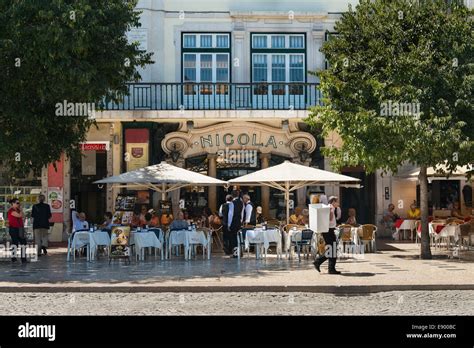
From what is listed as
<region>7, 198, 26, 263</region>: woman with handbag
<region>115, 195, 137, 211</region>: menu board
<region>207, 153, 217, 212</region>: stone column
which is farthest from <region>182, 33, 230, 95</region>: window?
<region>7, 198, 26, 263</region>: woman with handbag

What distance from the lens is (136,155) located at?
93.6 ft

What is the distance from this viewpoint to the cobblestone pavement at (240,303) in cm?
1270

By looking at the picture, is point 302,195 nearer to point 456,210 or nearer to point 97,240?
point 456,210

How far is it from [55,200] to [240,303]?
52.2ft

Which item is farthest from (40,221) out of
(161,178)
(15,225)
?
(161,178)

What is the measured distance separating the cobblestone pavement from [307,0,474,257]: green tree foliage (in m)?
5.39

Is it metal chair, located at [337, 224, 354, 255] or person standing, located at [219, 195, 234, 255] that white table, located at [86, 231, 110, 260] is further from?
metal chair, located at [337, 224, 354, 255]

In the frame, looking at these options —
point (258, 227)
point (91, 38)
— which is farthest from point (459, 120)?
point (91, 38)

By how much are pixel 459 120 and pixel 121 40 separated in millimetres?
9189

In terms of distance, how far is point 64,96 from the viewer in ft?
71.2

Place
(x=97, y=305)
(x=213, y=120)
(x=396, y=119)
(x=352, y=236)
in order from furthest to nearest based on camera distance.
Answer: (x=213, y=120) → (x=352, y=236) → (x=396, y=119) → (x=97, y=305)

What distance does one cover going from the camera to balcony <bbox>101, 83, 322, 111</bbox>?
2831cm

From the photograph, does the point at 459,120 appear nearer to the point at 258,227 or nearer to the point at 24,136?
the point at 258,227

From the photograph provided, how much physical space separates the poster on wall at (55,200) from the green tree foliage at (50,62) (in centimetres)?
553
